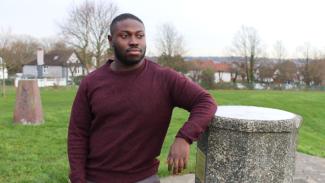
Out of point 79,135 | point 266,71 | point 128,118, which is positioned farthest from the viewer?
point 266,71

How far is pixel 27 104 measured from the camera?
1015 cm

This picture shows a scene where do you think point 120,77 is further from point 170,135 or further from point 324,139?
point 324,139

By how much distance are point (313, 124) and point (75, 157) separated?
49.9 ft

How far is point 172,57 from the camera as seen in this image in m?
51.3

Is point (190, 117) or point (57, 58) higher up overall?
point (57, 58)

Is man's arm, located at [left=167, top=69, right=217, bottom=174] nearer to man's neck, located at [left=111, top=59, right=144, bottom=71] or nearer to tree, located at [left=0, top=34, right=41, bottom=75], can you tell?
man's neck, located at [left=111, top=59, right=144, bottom=71]

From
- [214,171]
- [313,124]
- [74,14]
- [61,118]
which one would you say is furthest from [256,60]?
[214,171]

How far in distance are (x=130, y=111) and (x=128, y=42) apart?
41cm

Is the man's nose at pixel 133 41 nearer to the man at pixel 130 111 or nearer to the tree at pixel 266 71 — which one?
the man at pixel 130 111

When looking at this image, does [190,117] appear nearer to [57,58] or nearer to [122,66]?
[122,66]

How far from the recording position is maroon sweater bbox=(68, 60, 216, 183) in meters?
2.49

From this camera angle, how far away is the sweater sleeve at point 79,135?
262cm

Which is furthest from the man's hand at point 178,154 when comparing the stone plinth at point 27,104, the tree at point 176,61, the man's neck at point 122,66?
the tree at point 176,61

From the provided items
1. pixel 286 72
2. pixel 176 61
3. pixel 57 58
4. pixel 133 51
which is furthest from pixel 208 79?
pixel 133 51
